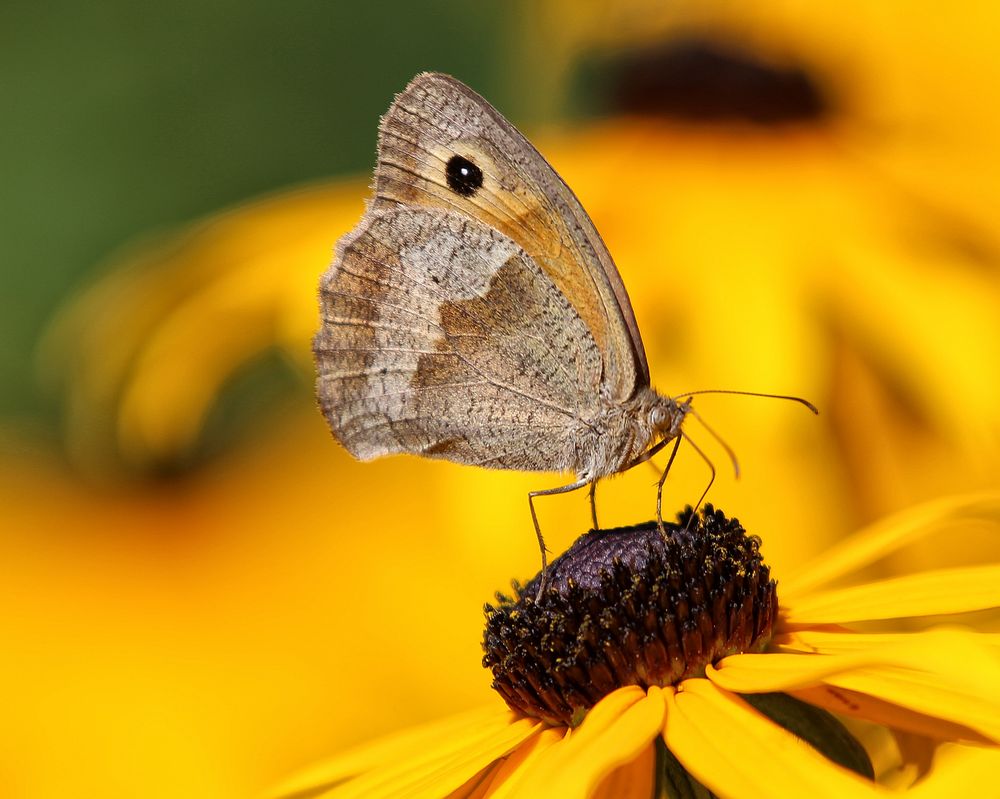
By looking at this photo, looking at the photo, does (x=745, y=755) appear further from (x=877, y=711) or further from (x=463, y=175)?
(x=463, y=175)

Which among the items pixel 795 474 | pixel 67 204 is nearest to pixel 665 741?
pixel 795 474

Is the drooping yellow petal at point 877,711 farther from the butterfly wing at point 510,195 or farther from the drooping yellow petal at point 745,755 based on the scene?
the butterfly wing at point 510,195

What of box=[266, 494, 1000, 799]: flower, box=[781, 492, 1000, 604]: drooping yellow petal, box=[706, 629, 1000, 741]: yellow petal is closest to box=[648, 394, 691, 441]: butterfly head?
box=[266, 494, 1000, 799]: flower

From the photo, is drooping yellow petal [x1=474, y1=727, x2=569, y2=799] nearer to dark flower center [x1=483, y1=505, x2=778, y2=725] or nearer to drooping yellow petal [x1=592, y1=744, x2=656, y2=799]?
dark flower center [x1=483, y1=505, x2=778, y2=725]

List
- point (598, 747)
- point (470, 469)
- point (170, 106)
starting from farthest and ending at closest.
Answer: point (170, 106) → point (470, 469) → point (598, 747)

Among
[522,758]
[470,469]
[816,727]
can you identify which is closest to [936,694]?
[816,727]

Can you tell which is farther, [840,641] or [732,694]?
[840,641]

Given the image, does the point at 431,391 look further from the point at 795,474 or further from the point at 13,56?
the point at 13,56
